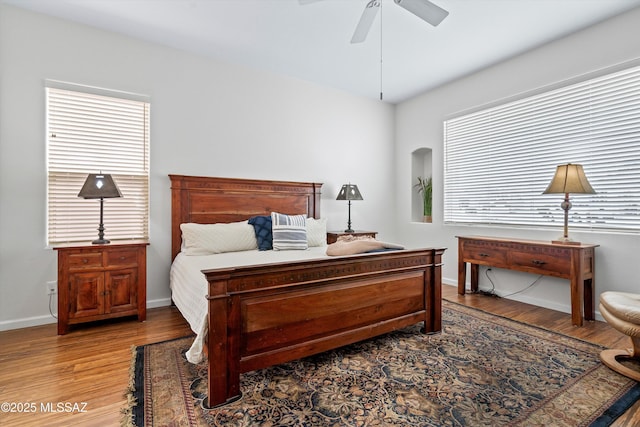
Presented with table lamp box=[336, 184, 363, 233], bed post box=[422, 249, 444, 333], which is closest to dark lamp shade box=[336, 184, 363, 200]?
table lamp box=[336, 184, 363, 233]

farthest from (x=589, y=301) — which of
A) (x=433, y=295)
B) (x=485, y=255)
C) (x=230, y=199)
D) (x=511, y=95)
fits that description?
(x=230, y=199)

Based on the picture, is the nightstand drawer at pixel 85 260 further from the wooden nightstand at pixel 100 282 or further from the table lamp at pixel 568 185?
the table lamp at pixel 568 185

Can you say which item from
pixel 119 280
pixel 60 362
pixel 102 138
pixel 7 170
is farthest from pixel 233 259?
pixel 7 170

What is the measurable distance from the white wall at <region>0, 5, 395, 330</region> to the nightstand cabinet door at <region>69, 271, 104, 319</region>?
0.49m

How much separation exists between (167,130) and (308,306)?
2.71m

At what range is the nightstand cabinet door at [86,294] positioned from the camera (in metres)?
2.81

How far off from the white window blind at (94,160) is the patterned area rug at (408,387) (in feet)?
5.08

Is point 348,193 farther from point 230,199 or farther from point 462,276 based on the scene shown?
point 462,276

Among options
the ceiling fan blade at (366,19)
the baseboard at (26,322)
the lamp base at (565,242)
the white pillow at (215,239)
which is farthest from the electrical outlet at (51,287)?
the lamp base at (565,242)

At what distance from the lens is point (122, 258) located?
3000 mm

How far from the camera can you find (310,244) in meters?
3.87

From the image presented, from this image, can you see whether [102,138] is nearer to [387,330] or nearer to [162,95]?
[162,95]

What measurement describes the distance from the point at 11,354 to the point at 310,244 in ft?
9.09

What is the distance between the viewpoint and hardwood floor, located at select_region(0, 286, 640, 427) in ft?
5.60
